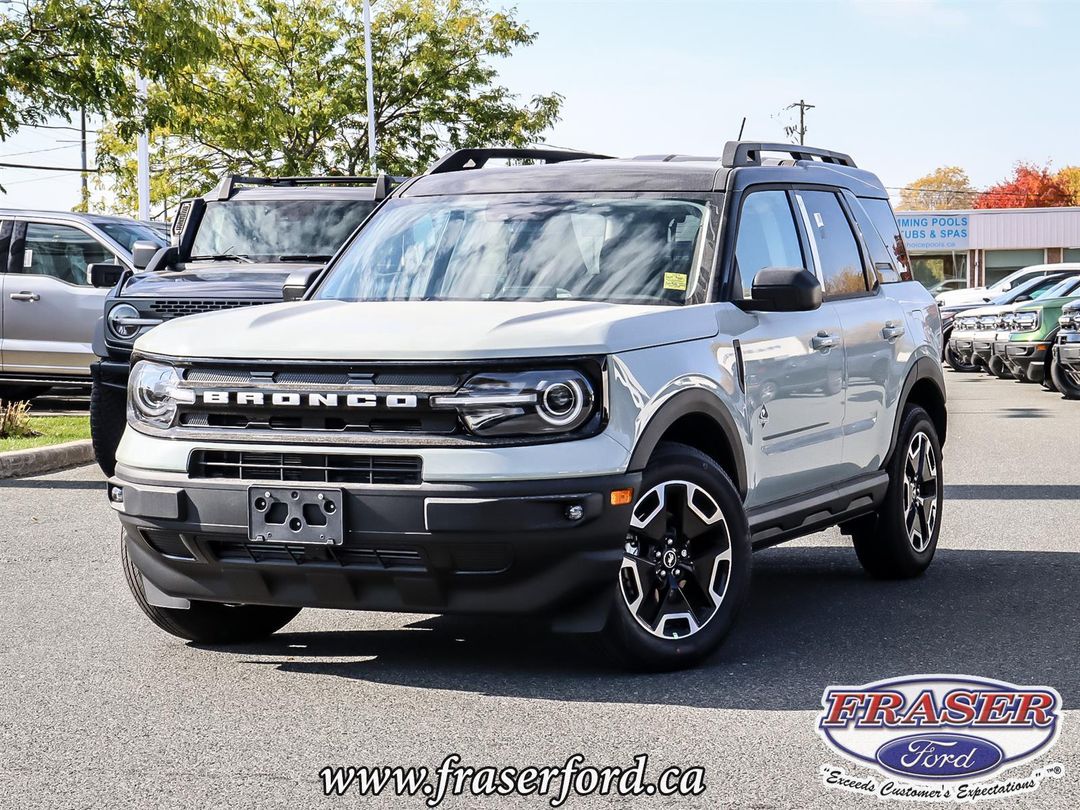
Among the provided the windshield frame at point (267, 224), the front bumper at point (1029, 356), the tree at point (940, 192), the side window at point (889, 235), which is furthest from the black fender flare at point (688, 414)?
the tree at point (940, 192)

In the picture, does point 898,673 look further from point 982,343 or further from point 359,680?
point 982,343

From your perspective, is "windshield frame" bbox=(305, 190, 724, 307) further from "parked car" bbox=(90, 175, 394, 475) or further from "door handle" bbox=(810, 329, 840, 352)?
"parked car" bbox=(90, 175, 394, 475)

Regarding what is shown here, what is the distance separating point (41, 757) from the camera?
4789mm

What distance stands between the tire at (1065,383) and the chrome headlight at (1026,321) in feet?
4.39

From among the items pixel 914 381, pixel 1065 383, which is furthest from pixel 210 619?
pixel 1065 383

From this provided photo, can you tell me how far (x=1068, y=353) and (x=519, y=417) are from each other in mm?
16916

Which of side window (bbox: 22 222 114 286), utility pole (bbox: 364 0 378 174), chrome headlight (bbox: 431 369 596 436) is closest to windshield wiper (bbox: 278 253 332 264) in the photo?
side window (bbox: 22 222 114 286)

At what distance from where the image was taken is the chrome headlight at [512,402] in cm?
531

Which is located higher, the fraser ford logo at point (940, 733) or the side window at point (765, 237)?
the side window at point (765, 237)

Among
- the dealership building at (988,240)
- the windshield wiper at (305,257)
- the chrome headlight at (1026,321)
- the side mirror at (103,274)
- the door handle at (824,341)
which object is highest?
the dealership building at (988,240)

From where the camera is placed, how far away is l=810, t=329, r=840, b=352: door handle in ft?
22.6

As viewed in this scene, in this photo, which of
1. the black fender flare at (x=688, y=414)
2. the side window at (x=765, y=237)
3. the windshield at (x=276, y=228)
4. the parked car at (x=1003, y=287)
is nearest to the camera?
the black fender flare at (x=688, y=414)

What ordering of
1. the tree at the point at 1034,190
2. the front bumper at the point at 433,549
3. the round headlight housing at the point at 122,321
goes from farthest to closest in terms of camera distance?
the tree at the point at 1034,190 → the round headlight housing at the point at 122,321 → the front bumper at the point at 433,549

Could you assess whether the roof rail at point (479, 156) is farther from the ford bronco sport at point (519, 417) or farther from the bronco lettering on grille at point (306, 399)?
the bronco lettering on grille at point (306, 399)
